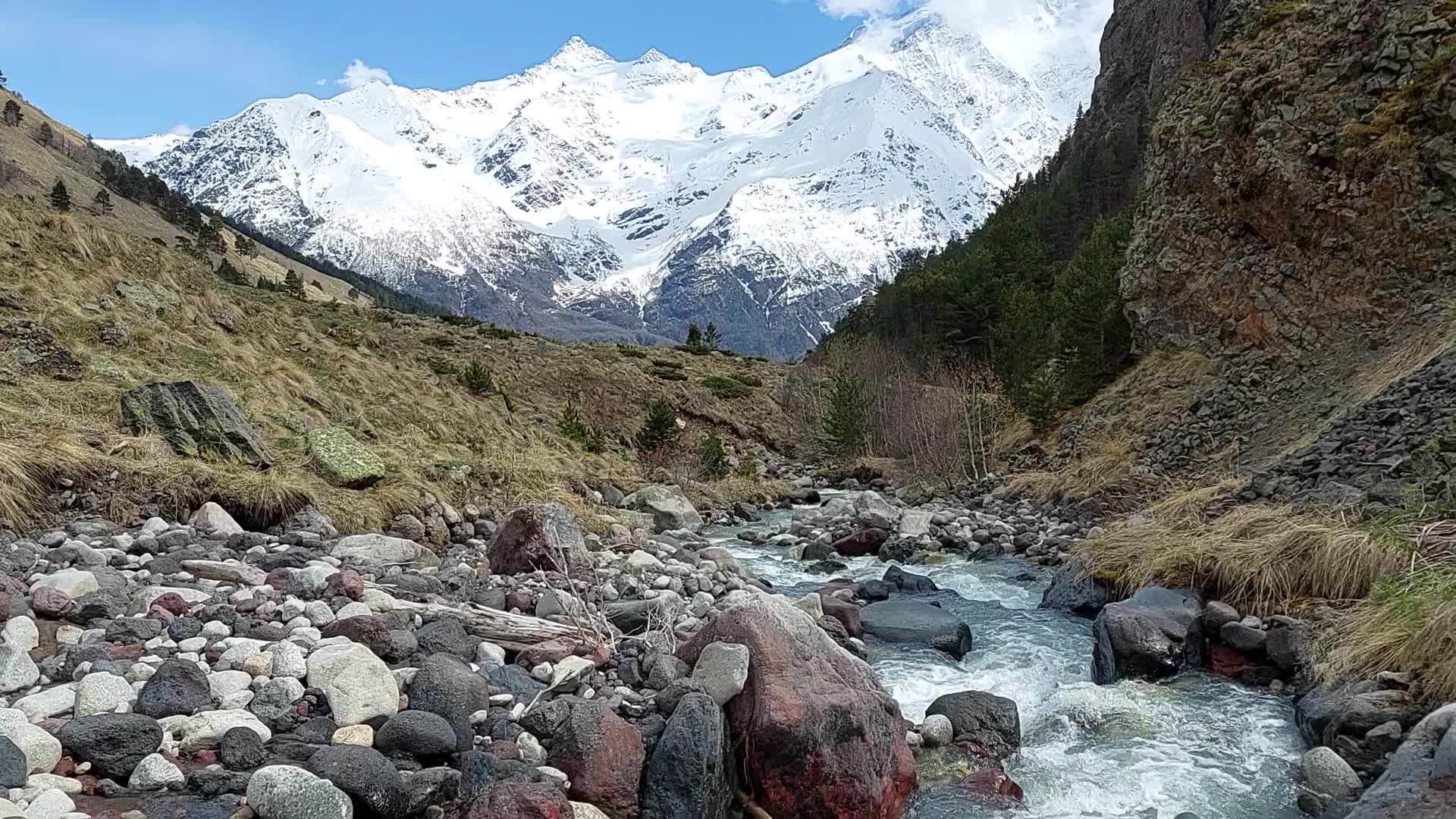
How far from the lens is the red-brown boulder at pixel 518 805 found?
12.8 ft

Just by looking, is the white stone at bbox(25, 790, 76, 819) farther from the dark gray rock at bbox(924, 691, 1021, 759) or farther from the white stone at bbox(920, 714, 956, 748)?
the dark gray rock at bbox(924, 691, 1021, 759)

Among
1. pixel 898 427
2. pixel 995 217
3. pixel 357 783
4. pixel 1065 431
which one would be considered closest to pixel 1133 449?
pixel 1065 431

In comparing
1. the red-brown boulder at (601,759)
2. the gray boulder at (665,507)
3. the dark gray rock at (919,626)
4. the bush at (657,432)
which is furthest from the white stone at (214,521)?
the bush at (657,432)

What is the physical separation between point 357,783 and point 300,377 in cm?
1384

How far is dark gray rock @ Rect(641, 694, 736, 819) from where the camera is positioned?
15.0 ft

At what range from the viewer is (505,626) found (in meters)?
6.33

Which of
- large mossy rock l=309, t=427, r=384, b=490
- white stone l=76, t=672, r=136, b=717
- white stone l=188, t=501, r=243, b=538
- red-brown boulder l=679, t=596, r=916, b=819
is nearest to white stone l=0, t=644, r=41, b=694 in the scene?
white stone l=76, t=672, r=136, b=717

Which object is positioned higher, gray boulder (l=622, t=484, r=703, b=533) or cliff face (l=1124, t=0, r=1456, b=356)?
cliff face (l=1124, t=0, r=1456, b=356)

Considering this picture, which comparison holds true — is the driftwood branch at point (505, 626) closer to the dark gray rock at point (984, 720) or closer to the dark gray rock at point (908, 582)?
the dark gray rock at point (984, 720)

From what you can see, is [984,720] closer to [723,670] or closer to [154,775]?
[723,670]

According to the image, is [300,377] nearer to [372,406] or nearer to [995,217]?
[372,406]

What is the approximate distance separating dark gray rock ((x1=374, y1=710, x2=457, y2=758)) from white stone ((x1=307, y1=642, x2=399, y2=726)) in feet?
0.63

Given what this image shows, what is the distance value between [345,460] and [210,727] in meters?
8.00

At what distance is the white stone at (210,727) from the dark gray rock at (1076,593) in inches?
344
